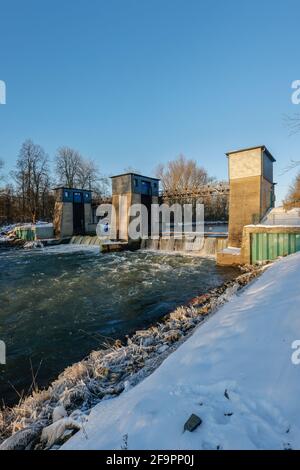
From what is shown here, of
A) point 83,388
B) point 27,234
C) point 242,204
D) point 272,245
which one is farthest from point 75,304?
point 27,234

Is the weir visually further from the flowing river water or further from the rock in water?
the rock in water

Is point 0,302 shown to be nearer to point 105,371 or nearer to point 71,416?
point 105,371

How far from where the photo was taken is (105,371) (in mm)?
3416

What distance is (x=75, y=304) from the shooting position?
8547 mm

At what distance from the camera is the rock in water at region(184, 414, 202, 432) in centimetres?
179

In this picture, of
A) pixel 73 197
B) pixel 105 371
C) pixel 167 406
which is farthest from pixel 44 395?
pixel 73 197

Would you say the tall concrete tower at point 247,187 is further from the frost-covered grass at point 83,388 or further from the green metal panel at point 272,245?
the frost-covered grass at point 83,388

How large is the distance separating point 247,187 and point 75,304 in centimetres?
1300

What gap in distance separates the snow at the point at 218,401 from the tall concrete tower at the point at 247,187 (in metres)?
13.8

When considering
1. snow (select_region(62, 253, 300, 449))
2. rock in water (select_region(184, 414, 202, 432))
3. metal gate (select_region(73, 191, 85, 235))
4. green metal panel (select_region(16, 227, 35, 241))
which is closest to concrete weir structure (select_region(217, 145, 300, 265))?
snow (select_region(62, 253, 300, 449))

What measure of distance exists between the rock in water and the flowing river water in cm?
349

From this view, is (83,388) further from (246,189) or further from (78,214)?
(78,214)

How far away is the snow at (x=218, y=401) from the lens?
175cm

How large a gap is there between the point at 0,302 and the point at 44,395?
711cm
